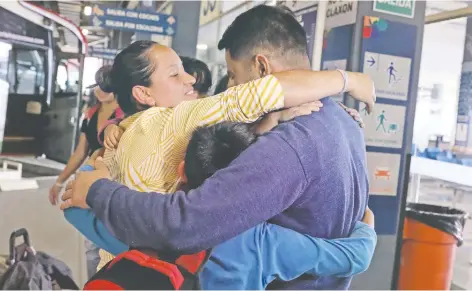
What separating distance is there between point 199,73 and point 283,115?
884 millimetres

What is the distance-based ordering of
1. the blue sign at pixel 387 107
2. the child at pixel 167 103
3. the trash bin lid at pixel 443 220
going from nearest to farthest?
the child at pixel 167 103, the blue sign at pixel 387 107, the trash bin lid at pixel 443 220

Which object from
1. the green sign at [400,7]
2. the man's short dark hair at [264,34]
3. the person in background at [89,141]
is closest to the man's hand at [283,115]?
the man's short dark hair at [264,34]

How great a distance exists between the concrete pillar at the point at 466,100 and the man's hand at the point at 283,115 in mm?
2776

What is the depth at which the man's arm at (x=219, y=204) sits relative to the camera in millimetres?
854

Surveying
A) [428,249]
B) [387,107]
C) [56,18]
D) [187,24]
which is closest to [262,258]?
[387,107]

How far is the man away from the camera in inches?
33.8

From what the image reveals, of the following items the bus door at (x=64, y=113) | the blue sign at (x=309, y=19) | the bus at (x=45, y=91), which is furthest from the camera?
the bus door at (x=64, y=113)

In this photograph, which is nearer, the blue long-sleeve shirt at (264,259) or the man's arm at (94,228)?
the blue long-sleeve shirt at (264,259)

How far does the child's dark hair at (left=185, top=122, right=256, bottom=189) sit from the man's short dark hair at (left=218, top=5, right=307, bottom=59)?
192 millimetres

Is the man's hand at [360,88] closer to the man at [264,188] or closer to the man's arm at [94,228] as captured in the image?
the man at [264,188]

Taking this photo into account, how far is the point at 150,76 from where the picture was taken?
1215mm

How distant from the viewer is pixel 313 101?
1.01m

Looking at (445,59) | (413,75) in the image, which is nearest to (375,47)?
(413,75)

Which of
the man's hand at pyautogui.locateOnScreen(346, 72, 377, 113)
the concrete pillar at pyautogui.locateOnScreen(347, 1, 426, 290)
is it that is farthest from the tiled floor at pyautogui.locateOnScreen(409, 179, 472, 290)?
the man's hand at pyautogui.locateOnScreen(346, 72, 377, 113)
